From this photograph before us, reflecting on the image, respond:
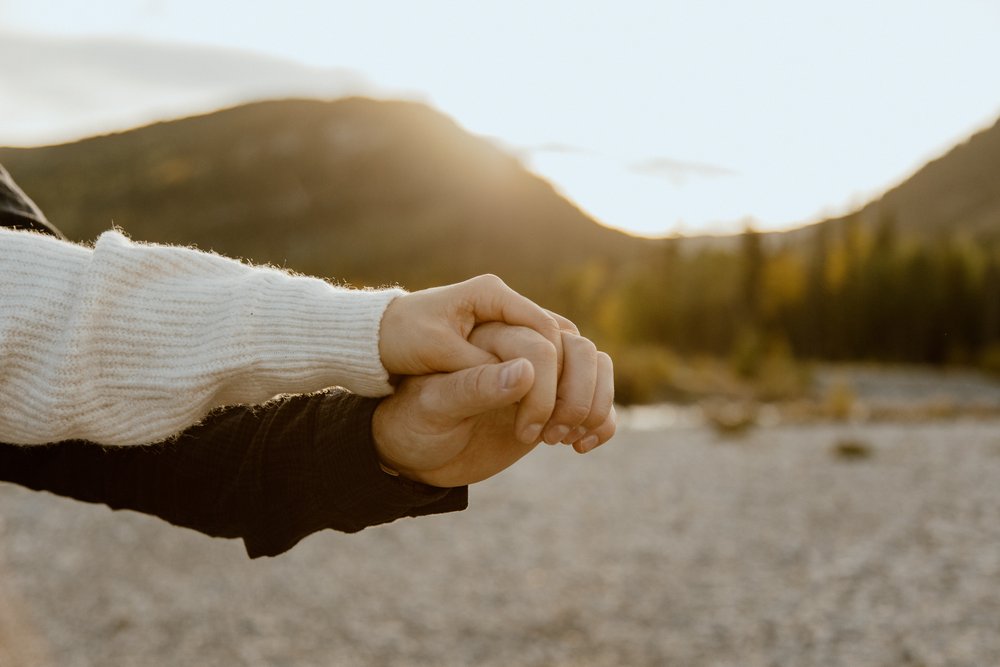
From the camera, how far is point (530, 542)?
10.7 meters

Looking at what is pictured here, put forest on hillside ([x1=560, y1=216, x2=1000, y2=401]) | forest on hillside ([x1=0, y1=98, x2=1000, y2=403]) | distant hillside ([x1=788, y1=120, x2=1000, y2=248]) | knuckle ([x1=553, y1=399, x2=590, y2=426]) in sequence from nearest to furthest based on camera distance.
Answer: knuckle ([x1=553, y1=399, x2=590, y2=426]), forest on hillside ([x1=0, y1=98, x2=1000, y2=403]), forest on hillside ([x1=560, y1=216, x2=1000, y2=401]), distant hillside ([x1=788, y1=120, x2=1000, y2=248])

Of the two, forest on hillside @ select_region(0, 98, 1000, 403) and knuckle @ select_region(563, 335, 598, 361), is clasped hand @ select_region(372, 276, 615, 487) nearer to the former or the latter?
knuckle @ select_region(563, 335, 598, 361)

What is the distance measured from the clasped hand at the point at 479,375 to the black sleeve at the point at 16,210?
81 centimetres

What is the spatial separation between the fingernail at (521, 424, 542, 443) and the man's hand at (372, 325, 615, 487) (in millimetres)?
34

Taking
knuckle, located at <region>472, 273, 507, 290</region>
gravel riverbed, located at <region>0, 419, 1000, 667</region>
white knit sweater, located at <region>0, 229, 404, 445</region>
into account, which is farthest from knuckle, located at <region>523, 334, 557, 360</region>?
gravel riverbed, located at <region>0, 419, 1000, 667</region>

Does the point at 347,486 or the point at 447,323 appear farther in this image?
the point at 347,486

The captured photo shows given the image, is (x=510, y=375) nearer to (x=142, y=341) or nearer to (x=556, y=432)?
(x=556, y=432)

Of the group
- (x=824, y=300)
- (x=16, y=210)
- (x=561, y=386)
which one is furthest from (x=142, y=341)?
(x=824, y=300)

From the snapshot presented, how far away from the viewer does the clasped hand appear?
1.36 metres

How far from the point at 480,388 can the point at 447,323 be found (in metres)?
0.13

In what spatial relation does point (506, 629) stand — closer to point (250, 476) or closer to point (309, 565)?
point (309, 565)

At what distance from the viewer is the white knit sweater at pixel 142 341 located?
4.44 ft

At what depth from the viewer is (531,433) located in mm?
1414

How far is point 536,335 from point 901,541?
394 inches
